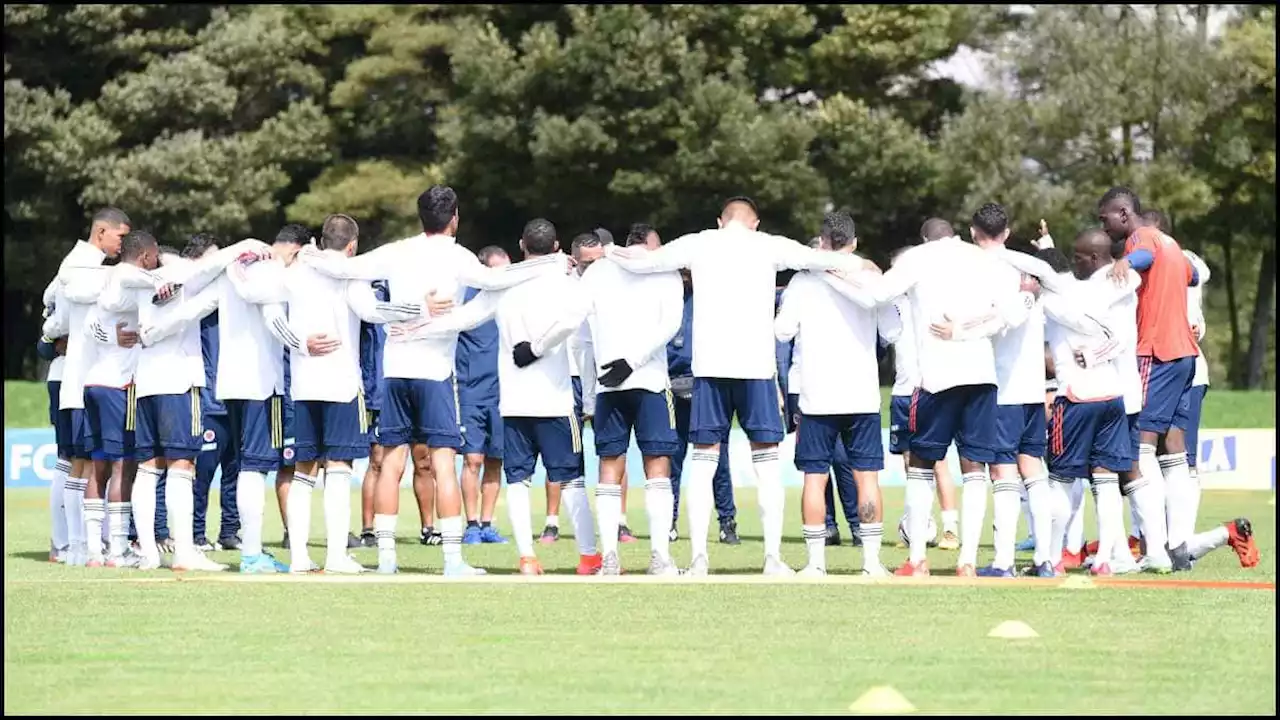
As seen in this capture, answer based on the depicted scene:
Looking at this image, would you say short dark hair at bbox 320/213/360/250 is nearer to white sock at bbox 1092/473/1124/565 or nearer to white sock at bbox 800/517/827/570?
white sock at bbox 800/517/827/570

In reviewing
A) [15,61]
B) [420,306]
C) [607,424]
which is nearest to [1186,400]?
[607,424]

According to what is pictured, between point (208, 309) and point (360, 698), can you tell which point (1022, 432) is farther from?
point (360, 698)

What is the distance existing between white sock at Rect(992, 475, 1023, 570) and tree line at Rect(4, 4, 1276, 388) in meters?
32.0

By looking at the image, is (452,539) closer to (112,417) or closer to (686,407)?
(112,417)

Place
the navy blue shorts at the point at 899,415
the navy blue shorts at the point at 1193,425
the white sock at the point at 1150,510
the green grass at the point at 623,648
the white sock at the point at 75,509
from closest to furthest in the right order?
the green grass at the point at 623,648
the white sock at the point at 1150,510
the navy blue shorts at the point at 1193,425
the white sock at the point at 75,509
the navy blue shorts at the point at 899,415

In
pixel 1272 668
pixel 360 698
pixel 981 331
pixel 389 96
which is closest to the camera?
pixel 360 698

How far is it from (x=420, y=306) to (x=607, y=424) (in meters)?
1.37

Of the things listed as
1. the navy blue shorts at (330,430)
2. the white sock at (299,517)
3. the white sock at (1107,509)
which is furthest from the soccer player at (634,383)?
the white sock at (1107,509)

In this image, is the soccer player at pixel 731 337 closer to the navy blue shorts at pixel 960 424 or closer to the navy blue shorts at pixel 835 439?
the navy blue shorts at pixel 835 439

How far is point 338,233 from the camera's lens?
1318 centimetres

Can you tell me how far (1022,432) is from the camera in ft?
42.4

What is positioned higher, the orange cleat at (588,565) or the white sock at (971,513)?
the white sock at (971,513)

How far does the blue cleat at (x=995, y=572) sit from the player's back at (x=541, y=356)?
2801 millimetres

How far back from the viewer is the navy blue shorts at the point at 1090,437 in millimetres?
13117
